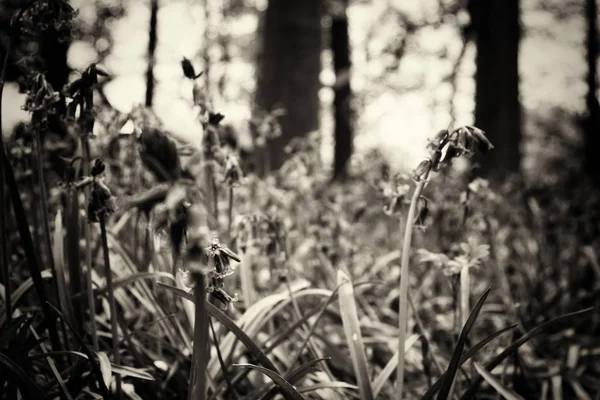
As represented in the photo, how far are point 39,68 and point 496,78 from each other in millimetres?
7210

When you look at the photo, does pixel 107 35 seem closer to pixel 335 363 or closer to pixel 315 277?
pixel 315 277

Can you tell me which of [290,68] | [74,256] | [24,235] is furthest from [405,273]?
[290,68]

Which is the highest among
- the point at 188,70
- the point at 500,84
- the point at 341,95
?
the point at 341,95

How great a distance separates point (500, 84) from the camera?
24.0 ft

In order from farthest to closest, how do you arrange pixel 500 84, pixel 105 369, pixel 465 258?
pixel 500 84, pixel 465 258, pixel 105 369

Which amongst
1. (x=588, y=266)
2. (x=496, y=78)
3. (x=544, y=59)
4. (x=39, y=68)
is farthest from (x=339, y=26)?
(x=39, y=68)

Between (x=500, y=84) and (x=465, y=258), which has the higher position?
(x=500, y=84)

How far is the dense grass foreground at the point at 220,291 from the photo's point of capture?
127 centimetres

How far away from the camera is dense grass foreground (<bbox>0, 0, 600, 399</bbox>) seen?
1.27m

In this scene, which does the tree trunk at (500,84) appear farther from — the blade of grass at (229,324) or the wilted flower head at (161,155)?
the wilted flower head at (161,155)

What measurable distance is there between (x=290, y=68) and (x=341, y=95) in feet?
26.5

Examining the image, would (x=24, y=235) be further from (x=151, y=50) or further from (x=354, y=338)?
(x=151, y=50)

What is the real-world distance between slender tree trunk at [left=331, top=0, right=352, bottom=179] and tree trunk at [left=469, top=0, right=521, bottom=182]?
4.30m

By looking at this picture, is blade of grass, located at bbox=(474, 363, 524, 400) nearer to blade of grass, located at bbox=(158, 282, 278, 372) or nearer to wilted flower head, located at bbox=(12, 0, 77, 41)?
blade of grass, located at bbox=(158, 282, 278, 372)
